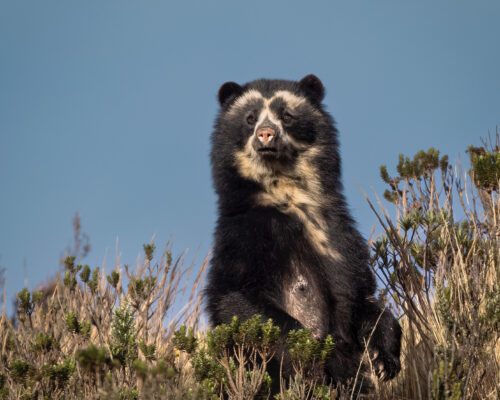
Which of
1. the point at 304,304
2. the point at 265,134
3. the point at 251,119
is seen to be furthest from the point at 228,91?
the point at 304,304

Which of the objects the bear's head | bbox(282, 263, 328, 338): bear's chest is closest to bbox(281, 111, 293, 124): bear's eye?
the bear's head

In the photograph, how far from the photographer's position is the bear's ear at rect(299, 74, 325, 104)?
551 centimetres

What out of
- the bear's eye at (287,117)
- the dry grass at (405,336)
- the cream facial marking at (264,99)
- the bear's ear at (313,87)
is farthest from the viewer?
the bear's ear at (313,87)

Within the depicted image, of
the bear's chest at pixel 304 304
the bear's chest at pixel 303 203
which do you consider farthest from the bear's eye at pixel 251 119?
the bear's chest at pixel 304 304

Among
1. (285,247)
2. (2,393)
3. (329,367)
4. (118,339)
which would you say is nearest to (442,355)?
(329,367)

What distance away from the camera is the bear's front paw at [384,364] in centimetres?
426

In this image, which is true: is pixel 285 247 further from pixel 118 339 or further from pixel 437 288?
pixel 118 339

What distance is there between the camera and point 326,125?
518cm

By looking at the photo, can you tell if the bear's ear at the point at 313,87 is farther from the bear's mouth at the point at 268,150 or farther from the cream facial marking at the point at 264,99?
the bear's mouth at the point at 268,150

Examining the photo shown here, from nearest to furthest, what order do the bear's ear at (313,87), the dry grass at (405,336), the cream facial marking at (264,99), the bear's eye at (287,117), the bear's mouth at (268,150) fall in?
the dry grass at (405,336)
the bear's mouth at (268,150)
the bear's eye at (287,117)
the cream facial marking at (264,99)
the bear's ear at (313,87)

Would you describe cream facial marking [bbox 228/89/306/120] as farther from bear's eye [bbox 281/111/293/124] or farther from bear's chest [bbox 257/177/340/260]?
bear's chest [bbox 257/177/340/260]

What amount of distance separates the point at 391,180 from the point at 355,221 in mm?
2433

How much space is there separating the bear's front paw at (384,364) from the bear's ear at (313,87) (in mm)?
2417

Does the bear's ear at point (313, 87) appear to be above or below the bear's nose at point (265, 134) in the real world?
above
